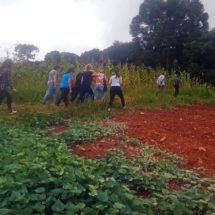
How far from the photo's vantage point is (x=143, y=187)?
4.09 metres

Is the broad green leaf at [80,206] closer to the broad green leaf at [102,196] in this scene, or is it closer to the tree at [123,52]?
the broad green leaf at [102,196]

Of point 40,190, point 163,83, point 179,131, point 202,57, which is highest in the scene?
point 202,57

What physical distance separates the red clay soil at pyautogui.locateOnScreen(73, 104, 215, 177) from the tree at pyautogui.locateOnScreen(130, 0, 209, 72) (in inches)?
744

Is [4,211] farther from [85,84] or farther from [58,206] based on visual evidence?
[85,84]

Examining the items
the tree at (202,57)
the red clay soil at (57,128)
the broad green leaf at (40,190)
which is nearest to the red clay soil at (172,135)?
the red clay soil at (57,128)

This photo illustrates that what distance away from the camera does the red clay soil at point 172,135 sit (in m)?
5.58

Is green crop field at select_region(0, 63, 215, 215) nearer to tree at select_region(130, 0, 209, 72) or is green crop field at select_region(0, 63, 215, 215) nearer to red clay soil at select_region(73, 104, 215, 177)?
red clay soil at select_region(73, 104, 215, 177)

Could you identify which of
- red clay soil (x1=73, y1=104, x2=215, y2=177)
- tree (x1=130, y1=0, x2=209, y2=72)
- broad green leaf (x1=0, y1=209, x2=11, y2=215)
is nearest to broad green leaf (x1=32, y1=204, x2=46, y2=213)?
broad green leaf (x1=0, y1=209, x2=11, y2=215)

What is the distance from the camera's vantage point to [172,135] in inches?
285

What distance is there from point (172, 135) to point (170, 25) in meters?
24.4

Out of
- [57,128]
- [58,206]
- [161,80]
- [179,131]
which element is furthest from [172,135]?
[161,80]

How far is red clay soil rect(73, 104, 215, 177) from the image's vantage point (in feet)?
18.3

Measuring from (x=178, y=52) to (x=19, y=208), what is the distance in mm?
27863

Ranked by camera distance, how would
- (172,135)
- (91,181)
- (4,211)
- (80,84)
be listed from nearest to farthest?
(4,211) < (91,181) < (172,135) < (80,84)
